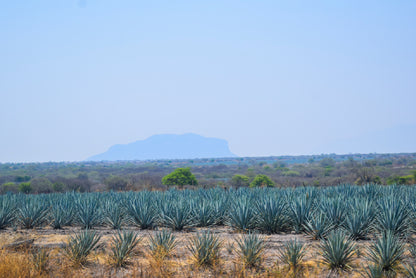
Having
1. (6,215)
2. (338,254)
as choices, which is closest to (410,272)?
(338,254)

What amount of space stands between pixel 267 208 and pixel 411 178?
2921 cm

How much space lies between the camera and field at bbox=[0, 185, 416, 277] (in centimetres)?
677

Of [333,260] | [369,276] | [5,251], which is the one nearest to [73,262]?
[5,251]

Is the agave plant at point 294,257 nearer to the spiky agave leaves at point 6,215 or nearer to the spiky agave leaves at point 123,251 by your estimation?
the spiky agave leaves at point 123,251

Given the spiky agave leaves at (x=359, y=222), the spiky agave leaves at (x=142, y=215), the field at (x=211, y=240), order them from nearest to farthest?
1. the field at (x=211, y=240)
2. the spiky agave leaves at (x=359, y=222)
3. the spiky agave leaves at (x=142, y=215)

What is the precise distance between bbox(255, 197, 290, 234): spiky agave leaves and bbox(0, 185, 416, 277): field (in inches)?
1.0

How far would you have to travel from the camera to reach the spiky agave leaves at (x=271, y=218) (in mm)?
9789

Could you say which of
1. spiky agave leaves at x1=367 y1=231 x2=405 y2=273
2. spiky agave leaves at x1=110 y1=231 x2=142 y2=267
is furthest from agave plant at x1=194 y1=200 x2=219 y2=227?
spiky agave leaves at x1=367 y1=231 x2=405 y2=273

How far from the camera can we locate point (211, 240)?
24.2ft

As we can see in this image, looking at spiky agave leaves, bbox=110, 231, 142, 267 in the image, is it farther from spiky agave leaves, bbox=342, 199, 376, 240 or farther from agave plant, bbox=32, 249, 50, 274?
spiky agave leaves, bbox=342, 199, 376, 240

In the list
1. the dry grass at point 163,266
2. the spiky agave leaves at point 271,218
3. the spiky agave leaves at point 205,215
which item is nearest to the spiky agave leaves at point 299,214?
the spiky agave leaves at point 271,218

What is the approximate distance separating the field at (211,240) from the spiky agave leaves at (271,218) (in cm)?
3

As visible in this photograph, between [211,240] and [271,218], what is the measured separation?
2898mm

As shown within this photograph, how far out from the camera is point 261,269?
22.7 feet
